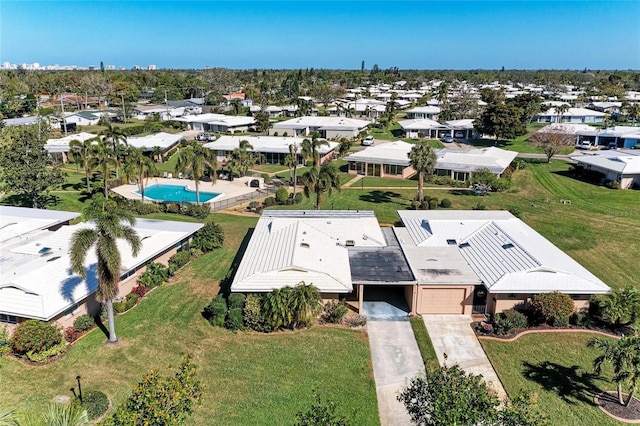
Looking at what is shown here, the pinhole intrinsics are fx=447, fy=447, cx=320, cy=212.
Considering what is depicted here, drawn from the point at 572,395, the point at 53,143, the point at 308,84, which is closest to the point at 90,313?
the point at 572,395

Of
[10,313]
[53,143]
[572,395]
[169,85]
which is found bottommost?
[572,395]

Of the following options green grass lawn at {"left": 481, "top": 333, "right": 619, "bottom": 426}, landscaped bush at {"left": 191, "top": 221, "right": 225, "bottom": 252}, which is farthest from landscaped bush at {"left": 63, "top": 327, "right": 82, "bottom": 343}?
green grass lawn at {"left": 481, "top": 333, "right": 619, "bottom": 426}

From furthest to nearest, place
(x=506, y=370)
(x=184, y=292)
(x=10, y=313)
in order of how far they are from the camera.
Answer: (x=184, y=292)
(x=10, y=313)
(x=506, y=370)

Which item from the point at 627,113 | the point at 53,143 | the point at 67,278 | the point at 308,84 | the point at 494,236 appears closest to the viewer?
the point at 67,278

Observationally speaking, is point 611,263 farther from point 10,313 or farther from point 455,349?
point 10,313

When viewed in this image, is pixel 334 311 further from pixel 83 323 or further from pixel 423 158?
pixel 423 158

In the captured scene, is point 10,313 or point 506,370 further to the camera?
point 10,313

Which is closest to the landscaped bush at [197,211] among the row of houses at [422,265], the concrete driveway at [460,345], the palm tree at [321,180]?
the palm tree at [321,180]
